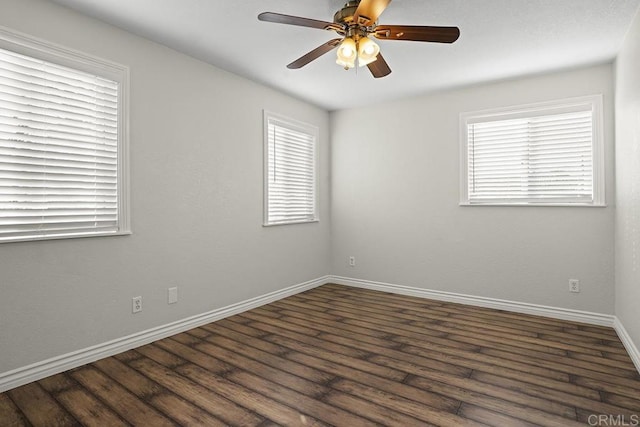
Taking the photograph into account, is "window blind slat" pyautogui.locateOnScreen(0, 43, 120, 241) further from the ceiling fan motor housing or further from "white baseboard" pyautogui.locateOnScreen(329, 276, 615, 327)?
"white baseboard" pyautogui.locateOnScreen(329, 276, 615, 327)

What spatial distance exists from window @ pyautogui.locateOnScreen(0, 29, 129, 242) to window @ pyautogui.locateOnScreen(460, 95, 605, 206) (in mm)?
3576

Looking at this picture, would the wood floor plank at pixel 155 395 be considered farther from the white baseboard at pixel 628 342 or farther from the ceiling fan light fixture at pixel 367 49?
the white baseboard at pixel 628 342

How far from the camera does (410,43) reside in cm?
304

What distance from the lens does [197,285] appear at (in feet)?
11.2

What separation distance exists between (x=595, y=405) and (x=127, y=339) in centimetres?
323

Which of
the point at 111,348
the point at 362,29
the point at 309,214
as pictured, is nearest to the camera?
the point at 362,29

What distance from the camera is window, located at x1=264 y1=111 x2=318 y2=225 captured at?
14.0 ft

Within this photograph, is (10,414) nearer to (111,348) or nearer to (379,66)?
(111,348)

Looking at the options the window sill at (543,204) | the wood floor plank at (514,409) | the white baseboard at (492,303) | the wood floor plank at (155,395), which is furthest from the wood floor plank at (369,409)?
the window sill at (543,204)

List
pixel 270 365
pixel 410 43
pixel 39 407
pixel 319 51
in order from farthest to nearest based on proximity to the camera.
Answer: pixel 410 43, pixel 270 365, pixel 319 51, pixel 39 407

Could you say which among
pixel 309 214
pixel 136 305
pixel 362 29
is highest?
pixel 362 29

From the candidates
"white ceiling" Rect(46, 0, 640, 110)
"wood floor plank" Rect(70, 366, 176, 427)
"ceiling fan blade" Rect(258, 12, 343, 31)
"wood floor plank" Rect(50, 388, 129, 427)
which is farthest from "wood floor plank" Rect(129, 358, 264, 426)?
"white ceiling" Rect(46, 0, 640, 110)

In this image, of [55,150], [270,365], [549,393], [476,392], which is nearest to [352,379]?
[270,365]

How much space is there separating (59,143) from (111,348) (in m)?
1.56
